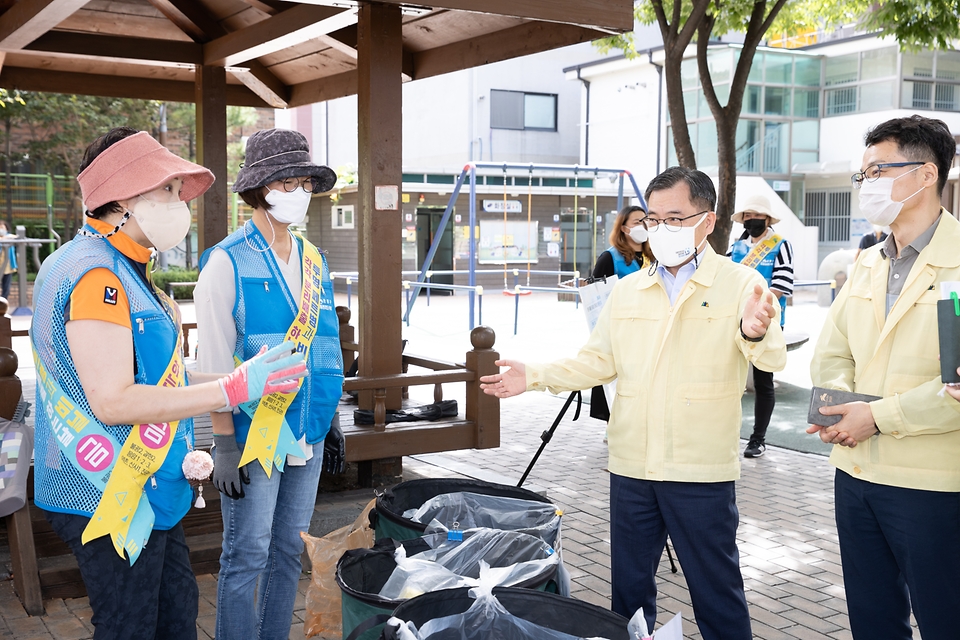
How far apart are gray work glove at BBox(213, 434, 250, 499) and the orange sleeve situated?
779 millimetres

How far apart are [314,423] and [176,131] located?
26.9 metres

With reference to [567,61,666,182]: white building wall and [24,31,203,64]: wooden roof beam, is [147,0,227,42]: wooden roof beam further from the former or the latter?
[567,61,666,182]: white building wall

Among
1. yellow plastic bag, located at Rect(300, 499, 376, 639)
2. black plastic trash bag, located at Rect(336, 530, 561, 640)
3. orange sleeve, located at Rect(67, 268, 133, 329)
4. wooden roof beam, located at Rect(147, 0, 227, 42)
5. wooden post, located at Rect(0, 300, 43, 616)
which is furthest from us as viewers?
wooden roof beam, located at Rect(147, 0, 227, 42)

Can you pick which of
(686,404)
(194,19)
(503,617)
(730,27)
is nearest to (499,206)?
(730,27)

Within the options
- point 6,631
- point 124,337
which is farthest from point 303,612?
point 124,337

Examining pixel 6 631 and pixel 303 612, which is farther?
pixel 303 612

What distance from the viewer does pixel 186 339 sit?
9500mm

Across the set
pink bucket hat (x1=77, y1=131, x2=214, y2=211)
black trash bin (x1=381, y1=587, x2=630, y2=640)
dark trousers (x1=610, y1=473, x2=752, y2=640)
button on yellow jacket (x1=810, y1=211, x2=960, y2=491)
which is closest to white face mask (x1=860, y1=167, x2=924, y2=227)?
button on yellow jacket (x1=810, y1=211, x2=960, y2=491)

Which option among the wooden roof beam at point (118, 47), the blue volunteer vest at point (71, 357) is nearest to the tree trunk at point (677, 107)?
the wooden roof beam at point (118, 47)

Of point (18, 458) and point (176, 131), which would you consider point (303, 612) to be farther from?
point (176, 131)

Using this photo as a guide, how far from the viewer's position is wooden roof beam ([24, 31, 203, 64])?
23.4ft

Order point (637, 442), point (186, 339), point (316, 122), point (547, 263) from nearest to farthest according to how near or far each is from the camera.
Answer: point (637, 442) → point (186, 339) → point (547, 263) → point (316, 122)

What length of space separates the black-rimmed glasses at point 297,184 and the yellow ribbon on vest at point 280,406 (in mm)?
226

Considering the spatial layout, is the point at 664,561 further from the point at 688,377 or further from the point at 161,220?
the point at 161,220
